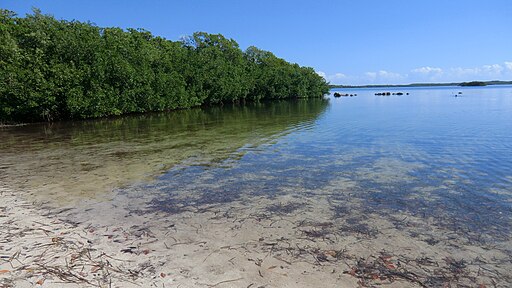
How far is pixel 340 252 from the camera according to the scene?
18.7 feet

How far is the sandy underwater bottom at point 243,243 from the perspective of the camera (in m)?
4.90

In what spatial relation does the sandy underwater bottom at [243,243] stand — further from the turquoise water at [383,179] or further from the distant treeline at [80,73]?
the distant treeline at [80,73]

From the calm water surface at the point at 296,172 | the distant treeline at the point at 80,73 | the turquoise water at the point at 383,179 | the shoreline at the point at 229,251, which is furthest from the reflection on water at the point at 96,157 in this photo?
the distant treeline at the point at 80,73

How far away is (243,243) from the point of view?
20.0 ft

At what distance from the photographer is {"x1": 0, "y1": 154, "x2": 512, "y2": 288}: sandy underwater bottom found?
16.1 ft

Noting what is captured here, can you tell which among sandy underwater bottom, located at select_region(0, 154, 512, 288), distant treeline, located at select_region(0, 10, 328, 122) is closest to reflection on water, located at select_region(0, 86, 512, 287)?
sandy underwater bottom, located at select_region(0, 154, 512, 288)

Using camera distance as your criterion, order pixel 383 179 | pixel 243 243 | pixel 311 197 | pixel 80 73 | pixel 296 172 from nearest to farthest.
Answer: pixel 243 243, pixel 311 197, pixel 383 179, pixel 296 172, pixel 80 73

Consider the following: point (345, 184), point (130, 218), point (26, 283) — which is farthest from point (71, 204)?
point (345, 184)

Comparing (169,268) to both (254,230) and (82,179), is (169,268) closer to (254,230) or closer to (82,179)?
(254,230)

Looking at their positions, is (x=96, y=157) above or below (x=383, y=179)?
above

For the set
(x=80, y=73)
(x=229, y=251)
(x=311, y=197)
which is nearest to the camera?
(x=229, y=251)

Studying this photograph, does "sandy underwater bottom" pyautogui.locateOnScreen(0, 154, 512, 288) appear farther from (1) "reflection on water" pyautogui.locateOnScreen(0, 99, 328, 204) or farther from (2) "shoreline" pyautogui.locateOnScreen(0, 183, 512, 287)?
(1) "reflection on water" pyautogui.locateOnScreen(0, 99, 328, 204)

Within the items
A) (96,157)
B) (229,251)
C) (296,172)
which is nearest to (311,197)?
(296,172)

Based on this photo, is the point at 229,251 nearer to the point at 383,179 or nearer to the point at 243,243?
the point at 243,243
